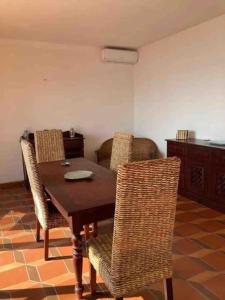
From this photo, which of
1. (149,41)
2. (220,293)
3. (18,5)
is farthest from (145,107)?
(220,293)

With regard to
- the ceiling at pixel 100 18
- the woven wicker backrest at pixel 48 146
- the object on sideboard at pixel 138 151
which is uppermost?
the ceiling at pixel 100 18

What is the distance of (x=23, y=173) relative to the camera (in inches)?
198

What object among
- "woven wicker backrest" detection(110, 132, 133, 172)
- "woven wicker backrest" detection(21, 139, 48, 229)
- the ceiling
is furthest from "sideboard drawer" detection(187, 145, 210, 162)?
"woven wicker backrest" detection(21, 139, 48, 229)

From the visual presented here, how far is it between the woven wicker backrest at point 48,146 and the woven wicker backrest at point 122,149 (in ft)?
2.81

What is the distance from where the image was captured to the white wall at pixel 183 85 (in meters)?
3.85

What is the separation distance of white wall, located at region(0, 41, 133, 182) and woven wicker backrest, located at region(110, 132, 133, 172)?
7.95ft

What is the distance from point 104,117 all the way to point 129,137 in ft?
9.39

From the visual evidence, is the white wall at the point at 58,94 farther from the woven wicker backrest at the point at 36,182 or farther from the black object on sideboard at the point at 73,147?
the woven wicker backrest at the point at 36,182

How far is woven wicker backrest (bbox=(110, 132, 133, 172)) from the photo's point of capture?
280 centimetres

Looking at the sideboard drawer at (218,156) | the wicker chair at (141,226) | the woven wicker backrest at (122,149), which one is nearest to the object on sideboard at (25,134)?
the woven wicker backrest at (122,149)

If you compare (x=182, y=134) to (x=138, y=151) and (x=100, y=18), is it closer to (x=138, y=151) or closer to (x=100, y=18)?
(x=138, y=151)

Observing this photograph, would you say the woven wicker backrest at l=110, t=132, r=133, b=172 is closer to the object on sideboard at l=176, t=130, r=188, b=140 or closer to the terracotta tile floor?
the terracotta tile floor

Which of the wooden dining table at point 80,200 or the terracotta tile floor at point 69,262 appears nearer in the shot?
the wooden dining table at point 80,200

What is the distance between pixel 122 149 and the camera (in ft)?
9.54
